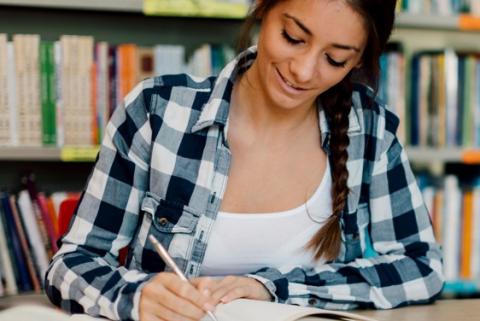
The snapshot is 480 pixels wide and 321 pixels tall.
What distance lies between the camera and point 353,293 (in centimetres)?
99

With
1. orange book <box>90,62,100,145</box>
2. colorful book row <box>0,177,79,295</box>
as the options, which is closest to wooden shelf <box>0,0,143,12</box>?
orange book <box>90,62,100,145</box>

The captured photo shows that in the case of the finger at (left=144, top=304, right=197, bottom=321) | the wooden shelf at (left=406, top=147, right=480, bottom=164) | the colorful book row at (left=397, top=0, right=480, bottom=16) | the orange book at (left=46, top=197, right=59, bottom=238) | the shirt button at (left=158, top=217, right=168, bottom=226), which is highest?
the colorful book row at (left=397, top=0, right=480, bottom=16)

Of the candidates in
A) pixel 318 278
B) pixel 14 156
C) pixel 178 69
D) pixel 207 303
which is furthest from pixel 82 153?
pixel 207 303

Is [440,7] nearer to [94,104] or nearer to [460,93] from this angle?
[460,93]

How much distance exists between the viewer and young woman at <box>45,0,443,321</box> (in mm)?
973

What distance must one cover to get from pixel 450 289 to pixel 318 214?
1086 millimetres

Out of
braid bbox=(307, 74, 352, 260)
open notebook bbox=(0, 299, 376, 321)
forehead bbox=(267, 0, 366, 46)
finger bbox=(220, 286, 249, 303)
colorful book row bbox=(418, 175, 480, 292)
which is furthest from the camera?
colorful book row bbox=(418, 175, 480, 292)

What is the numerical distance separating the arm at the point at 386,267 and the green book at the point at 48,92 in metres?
0.86

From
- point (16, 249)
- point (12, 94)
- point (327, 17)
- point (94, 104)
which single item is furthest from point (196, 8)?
point (327, 17)

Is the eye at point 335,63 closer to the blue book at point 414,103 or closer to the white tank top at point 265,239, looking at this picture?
the white tank top at point 265,239

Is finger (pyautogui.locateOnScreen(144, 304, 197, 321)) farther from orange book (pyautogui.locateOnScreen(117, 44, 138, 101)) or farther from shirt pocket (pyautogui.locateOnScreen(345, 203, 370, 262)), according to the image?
orange book (pyautogui.locateOnScreen(117, 44, 138, 101))

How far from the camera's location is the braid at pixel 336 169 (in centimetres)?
107

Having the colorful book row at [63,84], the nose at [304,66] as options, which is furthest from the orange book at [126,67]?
the nose at [304,66]

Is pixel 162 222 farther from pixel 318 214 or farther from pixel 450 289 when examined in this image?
pixel 450 289
